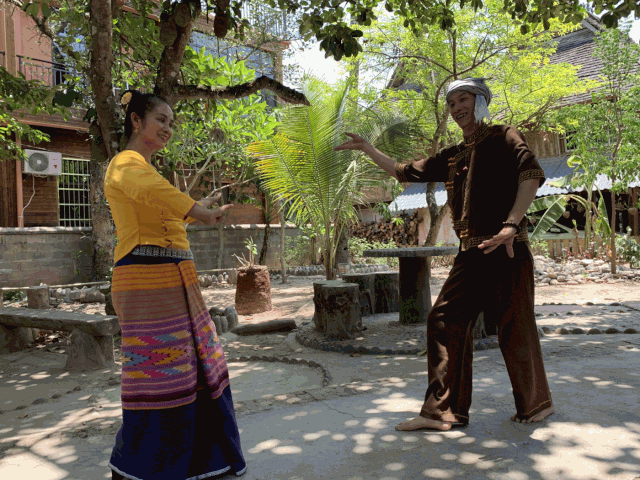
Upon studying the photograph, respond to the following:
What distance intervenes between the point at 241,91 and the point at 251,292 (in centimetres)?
411

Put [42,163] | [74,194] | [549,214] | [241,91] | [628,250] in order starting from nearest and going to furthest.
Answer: [241,91], [628,250], [42,163], [549,214], [74,194]

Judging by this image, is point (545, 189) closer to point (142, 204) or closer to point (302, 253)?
point (302, 253)

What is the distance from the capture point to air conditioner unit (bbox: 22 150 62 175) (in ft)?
41.9

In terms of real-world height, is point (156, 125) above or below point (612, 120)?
below

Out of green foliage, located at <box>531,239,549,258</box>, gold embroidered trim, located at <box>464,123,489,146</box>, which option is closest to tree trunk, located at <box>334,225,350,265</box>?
green foliage, located at <box>531,239,549,258</box>

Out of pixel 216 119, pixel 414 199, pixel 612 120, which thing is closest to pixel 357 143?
pixel 216 119

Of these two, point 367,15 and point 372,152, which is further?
point 367,15

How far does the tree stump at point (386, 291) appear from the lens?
749cm

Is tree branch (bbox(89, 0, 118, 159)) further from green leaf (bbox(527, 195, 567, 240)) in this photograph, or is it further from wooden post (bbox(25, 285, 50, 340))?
green leaf (bbox(527, 195, 567, 240))

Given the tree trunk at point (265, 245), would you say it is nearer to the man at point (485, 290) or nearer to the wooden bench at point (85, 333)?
the wooden bench at point (85, 333)

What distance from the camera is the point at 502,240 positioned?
254cm

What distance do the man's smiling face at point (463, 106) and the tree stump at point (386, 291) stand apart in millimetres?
4712

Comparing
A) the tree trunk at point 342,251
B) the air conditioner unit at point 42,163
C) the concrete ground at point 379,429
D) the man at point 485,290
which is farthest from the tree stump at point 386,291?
the air conditioner unit at point 42,163

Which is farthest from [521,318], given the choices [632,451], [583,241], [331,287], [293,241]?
[293,241]
